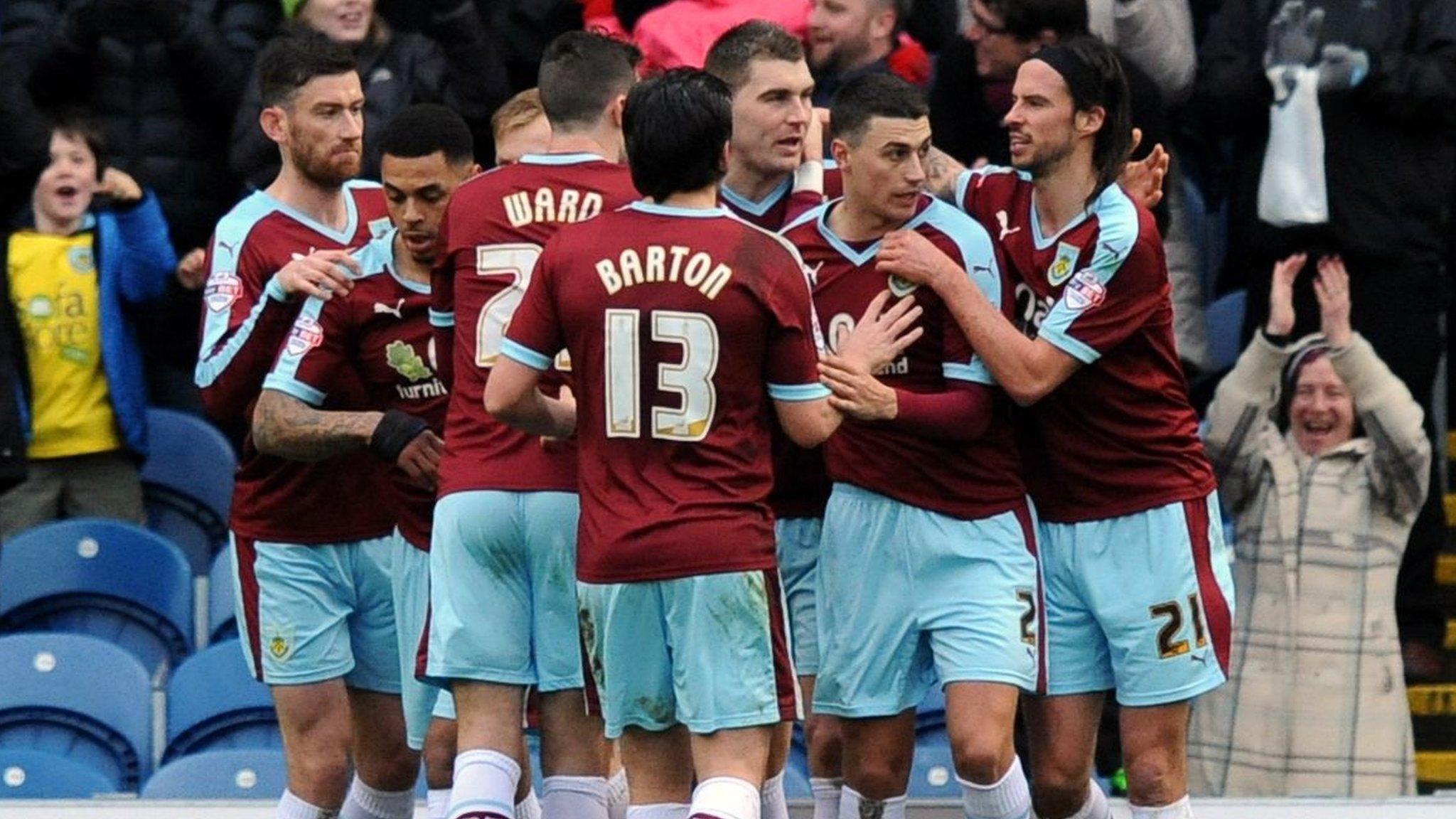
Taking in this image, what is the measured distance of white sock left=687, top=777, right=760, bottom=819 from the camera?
23.4 feet

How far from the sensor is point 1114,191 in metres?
7.97

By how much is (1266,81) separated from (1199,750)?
2.34 meters

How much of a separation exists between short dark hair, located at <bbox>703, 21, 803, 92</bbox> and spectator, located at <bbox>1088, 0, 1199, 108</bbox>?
1.83 meters

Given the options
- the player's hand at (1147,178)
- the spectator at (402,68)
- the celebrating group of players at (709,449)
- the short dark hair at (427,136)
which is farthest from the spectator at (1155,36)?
the short dark hair at (427,136)

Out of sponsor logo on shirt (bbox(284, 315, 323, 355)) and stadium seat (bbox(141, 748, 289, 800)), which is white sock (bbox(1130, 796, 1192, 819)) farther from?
stadium seat (bbox(141, 748, 289, 800))

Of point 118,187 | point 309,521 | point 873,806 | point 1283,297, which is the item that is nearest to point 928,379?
point 873,806

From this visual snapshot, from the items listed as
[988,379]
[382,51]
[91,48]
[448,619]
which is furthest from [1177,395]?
[91,48]

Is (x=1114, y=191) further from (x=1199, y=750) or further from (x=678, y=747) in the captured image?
(x=1199, y=750)

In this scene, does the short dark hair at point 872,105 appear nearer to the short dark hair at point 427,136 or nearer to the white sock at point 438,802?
the short dark hair at point 427,136

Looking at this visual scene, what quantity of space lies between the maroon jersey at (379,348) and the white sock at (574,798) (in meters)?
0.81

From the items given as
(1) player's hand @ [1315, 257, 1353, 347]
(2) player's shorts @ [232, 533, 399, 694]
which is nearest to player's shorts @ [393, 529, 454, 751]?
(2) player's shorts @ [232, 533, 399, 694]

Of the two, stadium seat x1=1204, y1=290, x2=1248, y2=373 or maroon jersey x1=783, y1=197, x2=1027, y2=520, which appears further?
stadium seat x1=1204, y1=290, x2=1248, y2=373

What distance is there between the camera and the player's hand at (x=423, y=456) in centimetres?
793

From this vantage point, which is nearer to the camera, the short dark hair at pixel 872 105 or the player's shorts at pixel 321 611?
the short dark hair at pixel 872 105
